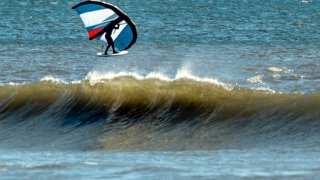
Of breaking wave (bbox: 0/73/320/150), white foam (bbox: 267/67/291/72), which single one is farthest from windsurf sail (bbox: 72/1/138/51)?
white foam (bbox: 267/67/291/72)

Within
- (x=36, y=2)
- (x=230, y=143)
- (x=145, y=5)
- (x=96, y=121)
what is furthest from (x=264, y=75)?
(x=36, y=2)

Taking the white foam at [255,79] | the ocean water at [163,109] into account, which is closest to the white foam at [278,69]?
the ocean water at [163,109]

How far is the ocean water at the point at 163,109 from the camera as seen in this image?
1328cm

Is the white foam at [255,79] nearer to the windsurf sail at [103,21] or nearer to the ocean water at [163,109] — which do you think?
the ocean water at [163,109]

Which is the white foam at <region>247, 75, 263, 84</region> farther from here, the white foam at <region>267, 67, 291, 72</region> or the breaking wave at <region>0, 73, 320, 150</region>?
the breaking wave at <region>0, 73, 320, 150</region>

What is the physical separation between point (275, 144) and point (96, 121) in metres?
4.44

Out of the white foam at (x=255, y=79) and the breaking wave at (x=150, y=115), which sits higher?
the breaking wave at (x=150, y=115)

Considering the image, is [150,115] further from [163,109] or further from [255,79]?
[255,79]

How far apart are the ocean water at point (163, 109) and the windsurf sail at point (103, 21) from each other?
5.14 ft

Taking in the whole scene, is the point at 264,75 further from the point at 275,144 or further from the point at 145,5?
the point at 145,5

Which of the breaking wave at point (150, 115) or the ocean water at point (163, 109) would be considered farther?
the breaking wave at point (150, 115)

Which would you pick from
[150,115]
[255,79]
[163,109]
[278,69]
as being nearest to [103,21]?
[150,115]

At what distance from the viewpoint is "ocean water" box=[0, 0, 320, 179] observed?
523 inches

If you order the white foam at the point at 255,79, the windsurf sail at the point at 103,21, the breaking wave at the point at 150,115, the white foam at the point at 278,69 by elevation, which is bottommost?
the white foam at the point at 278,69
